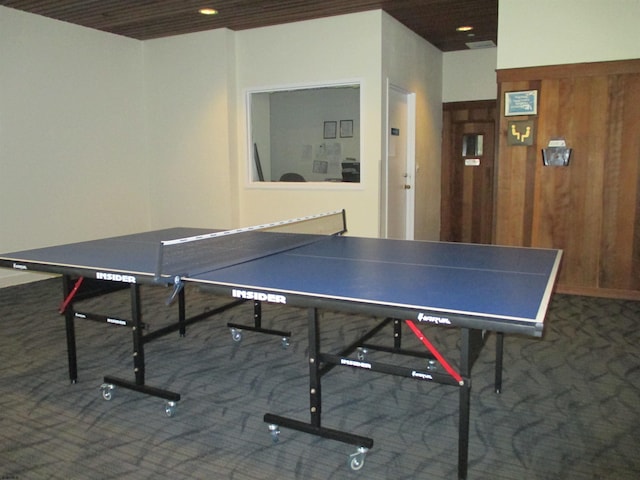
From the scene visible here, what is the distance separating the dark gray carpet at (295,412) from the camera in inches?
95.5

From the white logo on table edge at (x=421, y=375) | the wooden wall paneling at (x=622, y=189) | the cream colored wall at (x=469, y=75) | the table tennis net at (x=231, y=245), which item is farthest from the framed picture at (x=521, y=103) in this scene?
the white logo on table edge at (x=421, y=375)

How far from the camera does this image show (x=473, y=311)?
6.43 feet

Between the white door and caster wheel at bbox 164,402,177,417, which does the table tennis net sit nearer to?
caster wheel at bbox 164,402,177,417

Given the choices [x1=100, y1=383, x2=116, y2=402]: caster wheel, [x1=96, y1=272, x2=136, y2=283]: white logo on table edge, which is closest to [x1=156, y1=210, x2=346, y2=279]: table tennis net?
[x1=96, y1=272, x2=136, y2=283]: white logo on table edge

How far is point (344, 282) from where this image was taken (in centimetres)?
245

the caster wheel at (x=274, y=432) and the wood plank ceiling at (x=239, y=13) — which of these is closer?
the caster wheel at (x=274, y=432)

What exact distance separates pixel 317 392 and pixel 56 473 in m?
1.19

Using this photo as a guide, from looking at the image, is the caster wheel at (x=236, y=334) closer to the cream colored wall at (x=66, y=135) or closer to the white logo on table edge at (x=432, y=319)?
the white logo on table edge at (x=432, y=319)

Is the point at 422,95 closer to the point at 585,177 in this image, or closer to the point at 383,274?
the point at 585,177

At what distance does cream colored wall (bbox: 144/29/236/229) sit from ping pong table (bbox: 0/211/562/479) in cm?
328

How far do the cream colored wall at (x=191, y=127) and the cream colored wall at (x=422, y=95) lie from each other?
6.53 ft

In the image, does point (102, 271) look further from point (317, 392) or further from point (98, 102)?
point (98, 102)

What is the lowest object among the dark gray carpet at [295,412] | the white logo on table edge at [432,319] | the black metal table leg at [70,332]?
the dark gray carpet at [295,412]

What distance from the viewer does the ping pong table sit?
2090 mm
